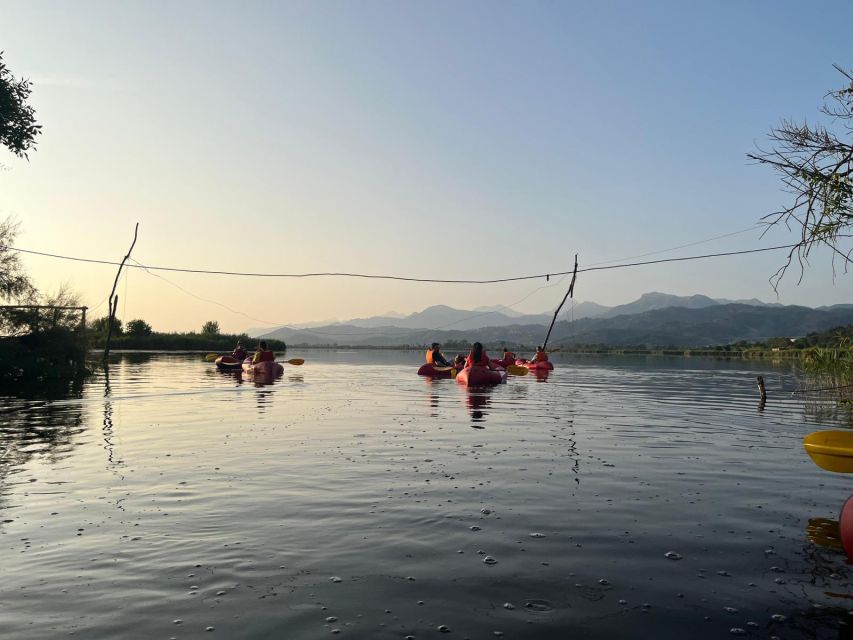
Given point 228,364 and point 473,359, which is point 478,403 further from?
point 228,364

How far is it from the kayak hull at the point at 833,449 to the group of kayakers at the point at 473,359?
23940 mm

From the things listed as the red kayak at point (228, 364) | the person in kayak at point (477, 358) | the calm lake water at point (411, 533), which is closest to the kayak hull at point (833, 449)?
the calm lake water at point (411, 533)

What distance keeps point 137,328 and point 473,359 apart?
65833mm

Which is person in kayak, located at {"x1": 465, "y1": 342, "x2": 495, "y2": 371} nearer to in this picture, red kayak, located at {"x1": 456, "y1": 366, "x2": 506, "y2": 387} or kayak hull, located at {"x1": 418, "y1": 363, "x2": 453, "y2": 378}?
red kayak, located at {"x1": 456, "y1": 366, "x2": 506, "y2": 387}

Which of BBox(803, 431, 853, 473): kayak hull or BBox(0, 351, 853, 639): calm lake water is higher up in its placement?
BBox(803, 431, 853, 473): kayak hull

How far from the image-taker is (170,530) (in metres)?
7.71

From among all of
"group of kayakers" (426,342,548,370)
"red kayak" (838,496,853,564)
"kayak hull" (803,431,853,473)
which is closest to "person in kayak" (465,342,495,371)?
"group of kayakers" (426,342,548,370)

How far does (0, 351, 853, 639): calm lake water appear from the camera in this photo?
543 centimetres

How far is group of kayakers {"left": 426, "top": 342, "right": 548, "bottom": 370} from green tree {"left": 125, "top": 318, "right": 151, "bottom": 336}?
57328mm

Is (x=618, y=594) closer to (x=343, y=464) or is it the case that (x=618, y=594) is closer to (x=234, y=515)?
(x=234, y=515)

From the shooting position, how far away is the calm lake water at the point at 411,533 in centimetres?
543

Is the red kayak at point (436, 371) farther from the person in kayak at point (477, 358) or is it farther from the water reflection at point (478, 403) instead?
the water reflection at point (478, 403)

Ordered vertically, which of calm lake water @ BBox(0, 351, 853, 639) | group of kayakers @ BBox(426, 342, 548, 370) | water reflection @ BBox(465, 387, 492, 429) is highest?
group of kayakers @ BBox(426, 342, 548, 370)

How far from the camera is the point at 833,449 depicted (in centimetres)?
861
